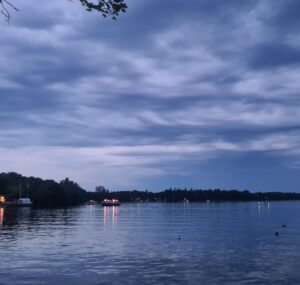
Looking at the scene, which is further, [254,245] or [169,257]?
[254,245]

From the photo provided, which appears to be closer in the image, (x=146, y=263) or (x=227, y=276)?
(x=227, y=276)

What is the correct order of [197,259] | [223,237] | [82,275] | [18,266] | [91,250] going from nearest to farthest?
[82,275], [18,266], [197,259], [91,250], [223,237]

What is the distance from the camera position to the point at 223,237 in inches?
3184

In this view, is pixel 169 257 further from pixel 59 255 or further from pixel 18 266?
pixel 18 266

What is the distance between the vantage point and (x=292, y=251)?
60.8 metres

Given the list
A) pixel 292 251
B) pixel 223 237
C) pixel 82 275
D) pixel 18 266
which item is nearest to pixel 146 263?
pixel 82 275

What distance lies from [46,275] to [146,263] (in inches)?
442

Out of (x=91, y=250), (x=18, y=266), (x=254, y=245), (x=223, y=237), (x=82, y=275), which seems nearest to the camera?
(x=82, y=275)

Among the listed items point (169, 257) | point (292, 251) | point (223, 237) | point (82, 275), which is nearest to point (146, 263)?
point (169, 257)

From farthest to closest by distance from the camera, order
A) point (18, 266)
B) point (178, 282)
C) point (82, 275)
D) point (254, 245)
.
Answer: point (254, 245), point (18, 266), point (82, 275), point (178, 282)

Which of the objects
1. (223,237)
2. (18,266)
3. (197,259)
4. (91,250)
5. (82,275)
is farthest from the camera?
(223,237)

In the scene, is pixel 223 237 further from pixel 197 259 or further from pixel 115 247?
pixel 197 259

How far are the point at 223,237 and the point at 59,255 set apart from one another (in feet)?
113

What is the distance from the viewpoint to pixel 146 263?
161ft
